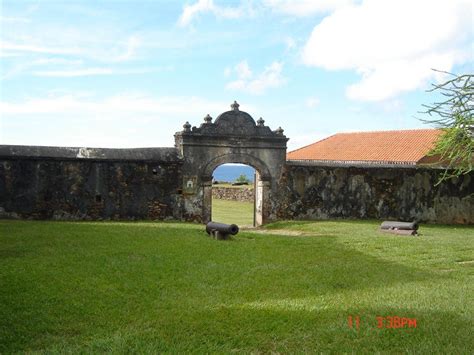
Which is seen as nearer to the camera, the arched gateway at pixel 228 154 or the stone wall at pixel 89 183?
the stone wall at pixel 89 183

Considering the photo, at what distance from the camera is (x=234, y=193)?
31.0m

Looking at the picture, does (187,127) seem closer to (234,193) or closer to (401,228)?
(401,228)

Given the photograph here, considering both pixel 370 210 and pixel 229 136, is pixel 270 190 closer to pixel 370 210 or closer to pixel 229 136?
pixel 229 136

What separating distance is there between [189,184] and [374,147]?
46.9 feet

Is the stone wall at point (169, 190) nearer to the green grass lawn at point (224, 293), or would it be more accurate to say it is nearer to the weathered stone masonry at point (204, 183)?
the weathered stone masonry at point (204, 183)

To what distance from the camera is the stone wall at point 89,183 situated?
14188 millimetres

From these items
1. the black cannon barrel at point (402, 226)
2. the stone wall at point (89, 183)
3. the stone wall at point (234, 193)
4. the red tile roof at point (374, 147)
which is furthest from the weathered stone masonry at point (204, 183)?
the stone wall at point (234, 193)

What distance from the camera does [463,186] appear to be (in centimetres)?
1733

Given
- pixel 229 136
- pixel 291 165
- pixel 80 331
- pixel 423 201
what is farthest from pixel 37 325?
pixel 423 201

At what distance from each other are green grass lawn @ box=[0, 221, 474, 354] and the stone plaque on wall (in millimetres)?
4012

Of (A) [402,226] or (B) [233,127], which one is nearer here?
(A) [402,226]

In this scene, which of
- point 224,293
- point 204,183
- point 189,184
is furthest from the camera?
point 204,183
